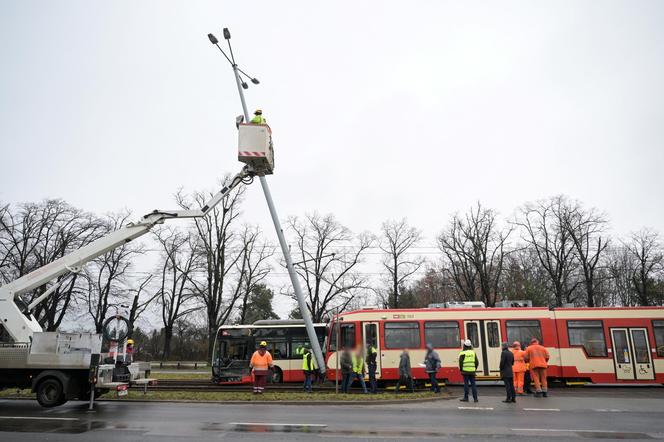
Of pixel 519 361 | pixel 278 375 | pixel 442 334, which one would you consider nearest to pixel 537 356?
pixel 519 361

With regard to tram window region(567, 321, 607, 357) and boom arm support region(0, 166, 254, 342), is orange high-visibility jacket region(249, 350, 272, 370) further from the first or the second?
tram window region(567, 321, 607, 357)

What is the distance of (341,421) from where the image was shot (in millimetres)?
9906

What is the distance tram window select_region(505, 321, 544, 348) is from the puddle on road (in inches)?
566

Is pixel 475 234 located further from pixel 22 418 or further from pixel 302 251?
pixel 22 418

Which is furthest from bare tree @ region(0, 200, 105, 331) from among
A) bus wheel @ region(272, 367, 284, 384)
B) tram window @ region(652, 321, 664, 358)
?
tram window @ region(652, 321, 664, 358)

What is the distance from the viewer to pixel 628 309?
1809 cm

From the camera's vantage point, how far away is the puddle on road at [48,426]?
8.66 m

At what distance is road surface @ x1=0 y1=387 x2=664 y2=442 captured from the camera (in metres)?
8.30

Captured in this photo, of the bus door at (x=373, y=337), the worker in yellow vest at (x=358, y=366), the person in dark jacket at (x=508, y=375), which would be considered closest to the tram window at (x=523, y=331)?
the person in dark jacket at (x=508, y=375)

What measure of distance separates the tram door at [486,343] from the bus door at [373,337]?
3530 mm

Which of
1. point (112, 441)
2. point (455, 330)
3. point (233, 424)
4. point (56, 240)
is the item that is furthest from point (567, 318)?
point (56, 240)

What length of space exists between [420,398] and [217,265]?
23344 mm

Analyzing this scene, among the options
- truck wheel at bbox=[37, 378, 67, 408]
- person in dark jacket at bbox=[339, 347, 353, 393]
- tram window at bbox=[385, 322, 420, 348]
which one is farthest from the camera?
tram window at bbox=[385, 322, 420, 348]

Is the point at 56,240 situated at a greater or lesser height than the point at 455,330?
greater
